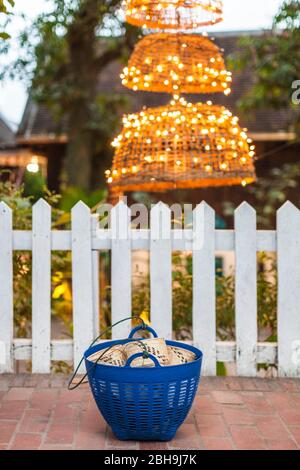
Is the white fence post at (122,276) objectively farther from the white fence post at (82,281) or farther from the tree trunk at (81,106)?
the tree trunk at (81,106)

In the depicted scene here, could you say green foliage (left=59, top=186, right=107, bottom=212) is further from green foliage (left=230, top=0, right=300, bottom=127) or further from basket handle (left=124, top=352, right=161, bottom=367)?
basket handle (left=124, top=352, right=161, bottom=367)

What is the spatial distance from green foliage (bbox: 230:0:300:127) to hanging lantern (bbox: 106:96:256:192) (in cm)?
290

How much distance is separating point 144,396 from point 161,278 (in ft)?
4.89

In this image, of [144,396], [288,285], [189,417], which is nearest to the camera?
[144,396]

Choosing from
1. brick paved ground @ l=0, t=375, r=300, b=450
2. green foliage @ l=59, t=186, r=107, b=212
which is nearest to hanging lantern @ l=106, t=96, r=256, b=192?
brick paved ground @ l=0, t=375, r=300, b=450

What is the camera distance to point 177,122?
16.4 ft

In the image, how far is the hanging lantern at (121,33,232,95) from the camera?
5062 millimetres

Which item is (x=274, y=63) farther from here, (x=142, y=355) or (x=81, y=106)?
(x=142, y=355)

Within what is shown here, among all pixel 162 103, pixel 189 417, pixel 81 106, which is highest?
pixel 162 103

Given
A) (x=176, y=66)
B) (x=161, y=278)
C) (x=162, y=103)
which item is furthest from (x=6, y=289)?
(x=162, y=103)

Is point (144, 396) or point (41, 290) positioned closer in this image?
point (144, 396)

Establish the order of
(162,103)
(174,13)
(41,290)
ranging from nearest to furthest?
(41,290), (174,13), (162,103)

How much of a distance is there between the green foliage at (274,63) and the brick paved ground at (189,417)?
189 inches

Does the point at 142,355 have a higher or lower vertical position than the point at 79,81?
lower
